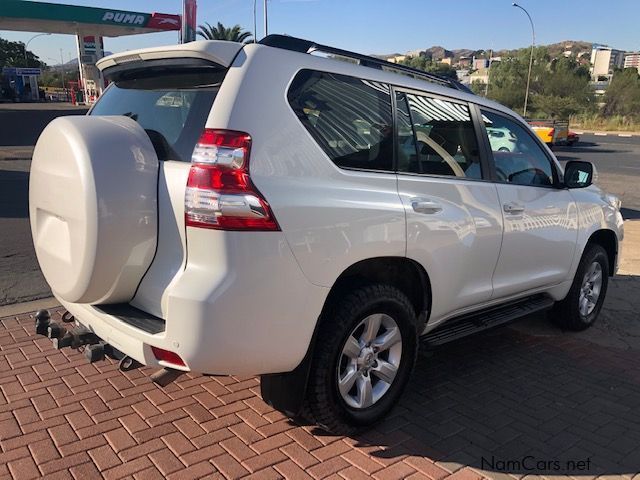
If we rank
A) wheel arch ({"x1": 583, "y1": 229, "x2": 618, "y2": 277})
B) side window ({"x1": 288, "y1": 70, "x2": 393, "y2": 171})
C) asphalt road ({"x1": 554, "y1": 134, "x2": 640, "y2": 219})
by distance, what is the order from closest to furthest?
side window ({"x1": 288, "y1": 70, "x2": 393, "y2": 171}) → wheel arch ({"x1": 583, "y1": 229, "x2": 618, "y2": 277}) → asphalt road ({"x1": 554, "y1": 134, "x2": 640, "y2": 219})

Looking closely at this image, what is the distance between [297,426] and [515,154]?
255 centimetres

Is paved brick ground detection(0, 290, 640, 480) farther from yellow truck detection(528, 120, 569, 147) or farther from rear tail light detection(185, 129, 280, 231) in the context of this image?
yellow truck detection(528, 120, 569, 147)

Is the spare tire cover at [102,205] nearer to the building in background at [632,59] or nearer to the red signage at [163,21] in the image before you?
the red signage at [163,21]

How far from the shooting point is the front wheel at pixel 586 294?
4797mm

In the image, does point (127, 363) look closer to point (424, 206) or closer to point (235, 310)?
point (235, 310)

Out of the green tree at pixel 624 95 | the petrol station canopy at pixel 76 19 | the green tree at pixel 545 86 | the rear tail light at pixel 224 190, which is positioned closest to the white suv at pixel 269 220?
the rear tail light at pixel 224 190

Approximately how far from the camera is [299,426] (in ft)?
10.4

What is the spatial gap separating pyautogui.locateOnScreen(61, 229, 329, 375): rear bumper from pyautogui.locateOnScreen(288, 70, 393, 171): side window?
0.63 m

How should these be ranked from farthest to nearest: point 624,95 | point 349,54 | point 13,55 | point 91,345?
point 13,55 < point 624,95 < point 349,54 < point 91,345

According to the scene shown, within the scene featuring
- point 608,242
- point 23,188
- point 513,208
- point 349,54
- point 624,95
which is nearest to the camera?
point 349,54

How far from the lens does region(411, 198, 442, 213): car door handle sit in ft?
10.2

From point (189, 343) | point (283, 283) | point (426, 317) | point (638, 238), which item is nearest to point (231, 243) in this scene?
point (283, 283)

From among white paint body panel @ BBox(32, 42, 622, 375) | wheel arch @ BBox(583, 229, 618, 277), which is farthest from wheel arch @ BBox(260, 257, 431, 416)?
wheel arch @ BBox(583, 229, 618, 277)

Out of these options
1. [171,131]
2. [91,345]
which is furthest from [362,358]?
[171,131]
